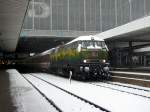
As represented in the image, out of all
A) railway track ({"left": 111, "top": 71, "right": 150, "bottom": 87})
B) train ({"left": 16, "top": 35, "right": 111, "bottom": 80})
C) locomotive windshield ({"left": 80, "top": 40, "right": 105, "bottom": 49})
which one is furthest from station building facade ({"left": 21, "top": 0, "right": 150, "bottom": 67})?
railway track ({"left": 111, "top": 71, "right": 150, "bottom": 87})

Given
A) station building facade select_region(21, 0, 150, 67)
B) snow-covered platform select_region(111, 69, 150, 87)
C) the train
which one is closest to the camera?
snow-covered platform select_region(111, 69, 150, 87)

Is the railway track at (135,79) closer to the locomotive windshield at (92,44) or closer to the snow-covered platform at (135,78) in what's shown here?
the snow-covered platform at (135,78)

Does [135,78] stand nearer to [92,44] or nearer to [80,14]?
[92,44]

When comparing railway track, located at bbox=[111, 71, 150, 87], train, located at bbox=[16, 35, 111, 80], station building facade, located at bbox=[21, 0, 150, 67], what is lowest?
railway track, located at bbox=[111, 71, 150, 87]

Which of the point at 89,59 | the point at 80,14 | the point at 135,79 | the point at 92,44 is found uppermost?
the point at 80,14

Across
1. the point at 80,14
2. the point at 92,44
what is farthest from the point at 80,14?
the point at 92,44

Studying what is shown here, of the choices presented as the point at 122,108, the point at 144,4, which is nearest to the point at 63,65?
the point at 122,108

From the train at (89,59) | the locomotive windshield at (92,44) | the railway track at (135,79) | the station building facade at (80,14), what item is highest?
the station building facade at (80,14)

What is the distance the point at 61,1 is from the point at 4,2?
56.3 m

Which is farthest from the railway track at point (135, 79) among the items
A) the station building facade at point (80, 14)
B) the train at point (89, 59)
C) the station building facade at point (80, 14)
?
the station building facade at point (80, 14)

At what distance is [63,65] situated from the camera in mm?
28531

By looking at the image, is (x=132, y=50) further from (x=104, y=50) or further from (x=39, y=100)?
(x=39, y=100)

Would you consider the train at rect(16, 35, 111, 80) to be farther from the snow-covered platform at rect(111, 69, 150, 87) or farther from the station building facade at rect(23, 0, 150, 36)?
the station building facade at rect(23, 0, 150, 36)

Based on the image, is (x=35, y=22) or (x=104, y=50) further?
(x=35, y=22)
